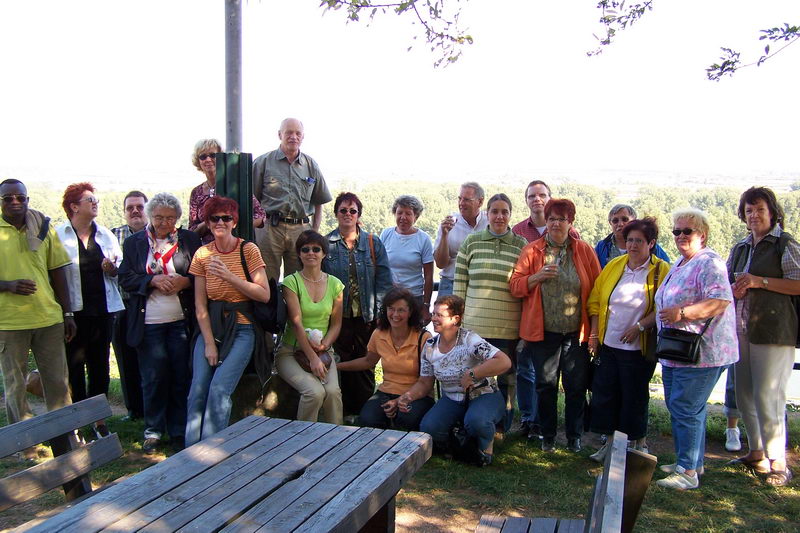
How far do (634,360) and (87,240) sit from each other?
13.7ft

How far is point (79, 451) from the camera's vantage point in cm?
325

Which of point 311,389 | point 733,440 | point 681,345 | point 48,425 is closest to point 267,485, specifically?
point 48,425

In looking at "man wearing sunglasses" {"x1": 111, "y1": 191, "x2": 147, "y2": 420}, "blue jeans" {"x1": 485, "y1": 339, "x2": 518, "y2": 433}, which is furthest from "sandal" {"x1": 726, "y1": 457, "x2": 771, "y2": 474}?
Answer: "man wearing sunglasses" {"x1": 111, "y1": 191, "x2": 147, "y2": 420}

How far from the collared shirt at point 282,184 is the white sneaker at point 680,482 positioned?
11.4ft

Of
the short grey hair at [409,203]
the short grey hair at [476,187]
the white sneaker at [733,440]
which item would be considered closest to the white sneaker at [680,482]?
the white sneaker at [733,440]

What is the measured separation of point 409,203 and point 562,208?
1.49m

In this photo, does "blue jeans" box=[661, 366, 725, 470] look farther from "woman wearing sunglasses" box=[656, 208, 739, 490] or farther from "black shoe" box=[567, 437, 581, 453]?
"black shoe" box=[567, 437, 581, 453]

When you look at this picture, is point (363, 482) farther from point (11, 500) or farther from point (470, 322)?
point (470, 322)

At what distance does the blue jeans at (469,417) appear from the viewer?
482 cm

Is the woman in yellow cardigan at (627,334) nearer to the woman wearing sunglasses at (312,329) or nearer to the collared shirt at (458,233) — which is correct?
the collared shirt at (458,233)

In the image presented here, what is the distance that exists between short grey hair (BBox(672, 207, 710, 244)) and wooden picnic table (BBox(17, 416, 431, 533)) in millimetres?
2321

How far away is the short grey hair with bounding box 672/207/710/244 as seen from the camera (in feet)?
14.7

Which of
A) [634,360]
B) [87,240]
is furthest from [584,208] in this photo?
[87,240]

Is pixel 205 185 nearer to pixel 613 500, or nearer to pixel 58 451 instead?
pixel 58 451
